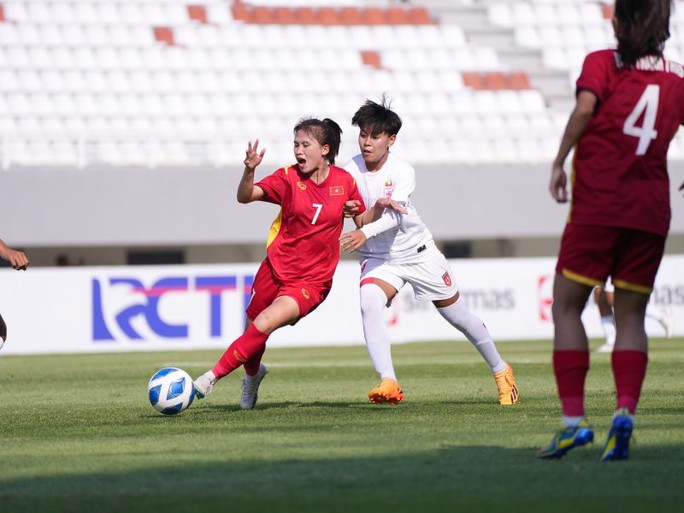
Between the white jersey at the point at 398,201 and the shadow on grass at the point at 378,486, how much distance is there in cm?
353

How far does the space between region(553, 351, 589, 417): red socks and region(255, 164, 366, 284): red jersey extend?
3.16m

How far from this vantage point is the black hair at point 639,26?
5359mm

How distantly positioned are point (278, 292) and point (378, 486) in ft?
12.4

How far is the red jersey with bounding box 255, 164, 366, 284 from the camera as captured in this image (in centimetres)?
841

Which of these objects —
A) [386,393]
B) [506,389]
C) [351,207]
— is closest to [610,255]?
[386,393]

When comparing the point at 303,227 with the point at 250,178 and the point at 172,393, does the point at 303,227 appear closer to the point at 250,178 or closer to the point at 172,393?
the point at 250,178

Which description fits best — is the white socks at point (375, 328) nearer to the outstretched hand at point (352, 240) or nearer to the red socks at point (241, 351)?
the outstretched hand at point (352, 240)

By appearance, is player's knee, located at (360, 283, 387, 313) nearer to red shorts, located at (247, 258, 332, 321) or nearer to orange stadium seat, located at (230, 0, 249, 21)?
red shorts, located at (247, 258, 332, 321)

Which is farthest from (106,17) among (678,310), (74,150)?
(678,310)

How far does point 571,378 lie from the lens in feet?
17.9

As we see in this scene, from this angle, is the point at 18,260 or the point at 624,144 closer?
the point at 624,144

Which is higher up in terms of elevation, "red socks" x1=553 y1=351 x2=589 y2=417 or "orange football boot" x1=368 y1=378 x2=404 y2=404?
"red socks" x1=553 y1=351 x2=589 y2=417

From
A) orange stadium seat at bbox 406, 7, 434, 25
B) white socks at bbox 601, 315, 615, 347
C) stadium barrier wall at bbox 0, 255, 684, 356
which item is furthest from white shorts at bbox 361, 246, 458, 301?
orange stadium seat at bbox 406, 7, 434, 25

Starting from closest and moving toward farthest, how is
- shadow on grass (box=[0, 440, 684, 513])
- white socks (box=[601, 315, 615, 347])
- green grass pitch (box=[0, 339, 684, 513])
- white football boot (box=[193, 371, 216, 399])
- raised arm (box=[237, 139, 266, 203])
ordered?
shadow on grass (box=[0, 440, 684, 513]) → green grass pitch (box=[0, 339, 684, 513]) → raised arm (box=[237, 139, 266, 203]) → white football boot (box=[193, 371, 216, 399]) → white socks (box=[601, 315, 615, 347])
